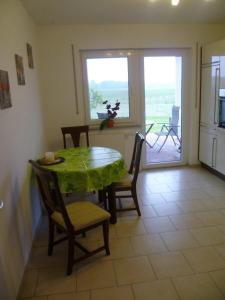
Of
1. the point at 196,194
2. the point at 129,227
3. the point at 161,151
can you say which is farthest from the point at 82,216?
the point at 161,151

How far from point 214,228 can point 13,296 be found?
1.97m

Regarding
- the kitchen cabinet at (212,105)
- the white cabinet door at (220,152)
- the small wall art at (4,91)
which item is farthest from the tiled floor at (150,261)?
the small wall art at (4,91)

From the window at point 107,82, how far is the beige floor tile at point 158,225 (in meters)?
2.00

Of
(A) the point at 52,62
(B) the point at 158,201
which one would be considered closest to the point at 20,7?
(A) the point at 52,62

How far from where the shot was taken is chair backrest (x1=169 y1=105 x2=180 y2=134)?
180 inches

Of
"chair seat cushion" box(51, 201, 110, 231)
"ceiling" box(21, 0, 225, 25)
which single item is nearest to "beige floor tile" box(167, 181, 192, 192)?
"chair seat cushion" box(51, 201, 110, 231)

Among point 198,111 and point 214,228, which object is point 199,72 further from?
point 214,228

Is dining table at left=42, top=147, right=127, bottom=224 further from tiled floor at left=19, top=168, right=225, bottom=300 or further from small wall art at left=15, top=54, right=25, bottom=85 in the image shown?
small wall art at left=15, top=54, right=25, bottom=85

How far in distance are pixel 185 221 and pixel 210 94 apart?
86.4 inches

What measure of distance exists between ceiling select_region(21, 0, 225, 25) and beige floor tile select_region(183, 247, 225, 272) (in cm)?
281

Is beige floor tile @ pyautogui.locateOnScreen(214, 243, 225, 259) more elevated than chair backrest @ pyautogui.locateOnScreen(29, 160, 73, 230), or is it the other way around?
chair backrest @ pyautogui.locateOnScreen(29, 160, 73, 230)

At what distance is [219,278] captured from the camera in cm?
198

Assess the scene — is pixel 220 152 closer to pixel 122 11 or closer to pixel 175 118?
pixel 175 118

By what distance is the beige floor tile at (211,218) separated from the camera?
2773 mm
